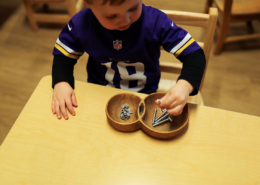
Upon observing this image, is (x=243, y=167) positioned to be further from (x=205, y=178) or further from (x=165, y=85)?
(x=165, y=85)

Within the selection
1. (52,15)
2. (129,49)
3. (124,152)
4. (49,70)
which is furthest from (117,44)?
(52,15)

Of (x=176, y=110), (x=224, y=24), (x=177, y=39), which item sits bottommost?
(x=224, y=24)

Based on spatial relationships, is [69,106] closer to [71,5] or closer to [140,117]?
[140,117]

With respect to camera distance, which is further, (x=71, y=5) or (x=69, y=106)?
(x=71, y=5)

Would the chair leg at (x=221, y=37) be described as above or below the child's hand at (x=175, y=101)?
below

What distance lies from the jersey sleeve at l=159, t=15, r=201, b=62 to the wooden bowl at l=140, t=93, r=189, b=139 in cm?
17

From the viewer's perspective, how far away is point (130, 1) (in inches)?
21.5

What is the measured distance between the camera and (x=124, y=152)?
59cm

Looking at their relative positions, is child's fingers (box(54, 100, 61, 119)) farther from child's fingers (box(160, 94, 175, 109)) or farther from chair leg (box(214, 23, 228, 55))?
chair leg (box(214, 23, 228, 55))

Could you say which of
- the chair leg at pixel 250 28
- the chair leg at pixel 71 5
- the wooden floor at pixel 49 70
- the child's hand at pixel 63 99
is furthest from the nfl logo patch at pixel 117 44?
the chair leg at pixel 250 28

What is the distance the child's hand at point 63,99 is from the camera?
2.22 ft

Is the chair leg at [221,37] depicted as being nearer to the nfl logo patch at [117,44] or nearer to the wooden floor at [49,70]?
the wooden floor at [49,70]

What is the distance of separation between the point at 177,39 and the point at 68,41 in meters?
0.39

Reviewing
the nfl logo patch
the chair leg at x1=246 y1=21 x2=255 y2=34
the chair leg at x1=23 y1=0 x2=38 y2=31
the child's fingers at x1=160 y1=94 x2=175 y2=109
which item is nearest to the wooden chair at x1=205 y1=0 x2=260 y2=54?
the chair leg at x1=246 y1=21 x2=255 y2=34
